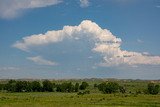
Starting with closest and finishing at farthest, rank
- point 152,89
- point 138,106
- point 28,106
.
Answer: point 28,106, point 138,106, point 152,89

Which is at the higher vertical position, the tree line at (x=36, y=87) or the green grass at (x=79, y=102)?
the tree line at (x=36, y=87)

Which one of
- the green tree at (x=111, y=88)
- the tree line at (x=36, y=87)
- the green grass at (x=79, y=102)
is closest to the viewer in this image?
the green grass at (x=79, y=102)

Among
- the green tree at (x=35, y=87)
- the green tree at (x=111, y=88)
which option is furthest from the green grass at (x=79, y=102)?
the green tree at (x=35, y=87)

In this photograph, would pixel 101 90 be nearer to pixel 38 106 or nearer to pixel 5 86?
pixel 5 86

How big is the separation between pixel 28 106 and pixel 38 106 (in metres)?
1.75

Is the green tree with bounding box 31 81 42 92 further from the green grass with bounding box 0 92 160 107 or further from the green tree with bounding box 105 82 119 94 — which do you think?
the green grass with bounding box 0 92 160 107

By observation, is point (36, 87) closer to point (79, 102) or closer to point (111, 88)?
point (111, 88)

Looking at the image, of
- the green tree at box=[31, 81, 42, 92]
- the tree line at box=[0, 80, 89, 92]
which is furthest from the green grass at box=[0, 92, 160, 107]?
the tree line at box=[0, 80, 89, 92]

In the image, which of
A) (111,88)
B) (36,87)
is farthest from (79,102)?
(36,87)

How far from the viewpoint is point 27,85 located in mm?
139375

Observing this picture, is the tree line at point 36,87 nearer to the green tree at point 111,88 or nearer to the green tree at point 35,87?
the green tree at point 35,87

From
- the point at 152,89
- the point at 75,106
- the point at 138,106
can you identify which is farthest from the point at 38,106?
the point at 152,89

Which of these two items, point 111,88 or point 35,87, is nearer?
point 111,88

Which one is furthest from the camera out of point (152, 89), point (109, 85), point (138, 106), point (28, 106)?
point (109, 85)
